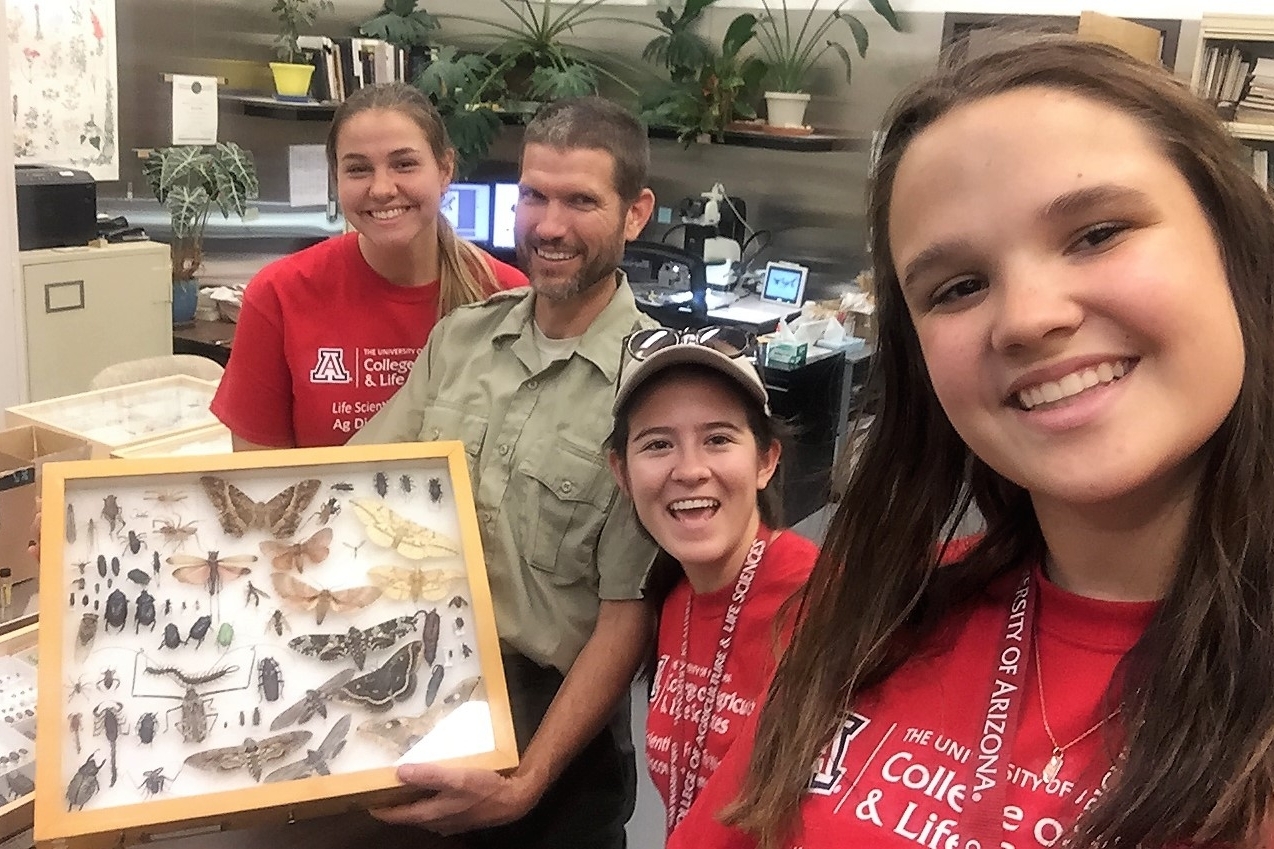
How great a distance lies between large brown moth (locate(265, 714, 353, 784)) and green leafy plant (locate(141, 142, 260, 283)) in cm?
353

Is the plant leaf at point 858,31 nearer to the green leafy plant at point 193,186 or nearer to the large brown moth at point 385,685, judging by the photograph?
the green leafy plant at point 193,186

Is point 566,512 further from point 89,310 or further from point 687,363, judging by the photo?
point 89,310

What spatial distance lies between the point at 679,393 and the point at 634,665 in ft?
1.29

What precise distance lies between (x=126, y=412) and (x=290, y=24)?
8.58 ft

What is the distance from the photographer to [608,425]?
4.83ft

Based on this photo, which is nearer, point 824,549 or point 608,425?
point 824,549

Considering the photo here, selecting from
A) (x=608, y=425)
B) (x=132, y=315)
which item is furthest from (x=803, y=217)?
(x=608, y=425)

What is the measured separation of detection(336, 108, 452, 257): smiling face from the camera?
1.82m

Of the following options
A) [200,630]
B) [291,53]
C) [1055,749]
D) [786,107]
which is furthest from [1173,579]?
[291,53]

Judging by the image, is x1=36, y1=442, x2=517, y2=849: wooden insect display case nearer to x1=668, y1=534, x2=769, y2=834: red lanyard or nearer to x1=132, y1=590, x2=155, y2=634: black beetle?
x1=132, y1=590, x2=155, y2=634: black beetle

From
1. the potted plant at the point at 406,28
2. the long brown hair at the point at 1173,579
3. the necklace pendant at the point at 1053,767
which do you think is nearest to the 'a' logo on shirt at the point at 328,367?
the long brown hair at the point at 1173,579

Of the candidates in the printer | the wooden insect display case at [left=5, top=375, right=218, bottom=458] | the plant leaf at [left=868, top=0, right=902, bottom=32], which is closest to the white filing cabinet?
the printer

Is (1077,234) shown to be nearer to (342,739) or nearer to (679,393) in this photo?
(679,393)

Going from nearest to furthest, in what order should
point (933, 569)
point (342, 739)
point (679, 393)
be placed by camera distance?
point (933, 569)
point (342, 739)
point (679, 393)
